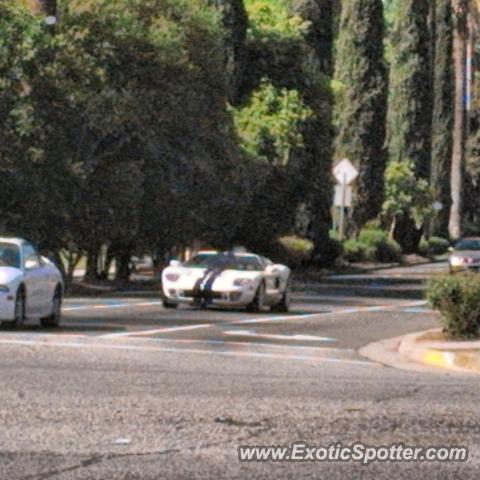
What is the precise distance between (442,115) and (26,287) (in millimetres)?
66761

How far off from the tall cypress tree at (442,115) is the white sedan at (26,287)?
63.1m

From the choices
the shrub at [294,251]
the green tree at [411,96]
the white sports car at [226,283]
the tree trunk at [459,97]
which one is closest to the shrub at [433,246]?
the green tree at [411,96]

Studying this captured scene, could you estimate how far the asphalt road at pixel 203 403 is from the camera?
10.6 m

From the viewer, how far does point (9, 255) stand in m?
23.5

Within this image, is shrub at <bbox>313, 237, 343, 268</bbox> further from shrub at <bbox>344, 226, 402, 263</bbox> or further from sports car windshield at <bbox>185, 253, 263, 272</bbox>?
sports car windshield at <bbox>185, 253, 263, 272</bbox>

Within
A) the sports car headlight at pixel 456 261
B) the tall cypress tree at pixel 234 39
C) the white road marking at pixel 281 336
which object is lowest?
the white road marking at pixel 281 336

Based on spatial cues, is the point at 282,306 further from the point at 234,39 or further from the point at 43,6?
the point at 234,39

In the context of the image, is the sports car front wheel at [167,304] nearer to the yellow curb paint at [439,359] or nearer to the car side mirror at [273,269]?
the car side mirror at [273,269]

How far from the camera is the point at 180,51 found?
39.5 meters

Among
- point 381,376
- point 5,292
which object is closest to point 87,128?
point 5,292

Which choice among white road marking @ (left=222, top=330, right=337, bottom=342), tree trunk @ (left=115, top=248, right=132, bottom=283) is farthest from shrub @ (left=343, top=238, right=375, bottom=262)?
white road marking @ (left=222, top=330, right=337, bottom=342)

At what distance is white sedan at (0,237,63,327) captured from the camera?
22.5 metres

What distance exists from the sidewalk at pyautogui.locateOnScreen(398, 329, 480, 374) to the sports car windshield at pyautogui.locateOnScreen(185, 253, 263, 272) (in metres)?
8.83

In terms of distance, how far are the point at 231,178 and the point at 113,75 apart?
5.05 meters
